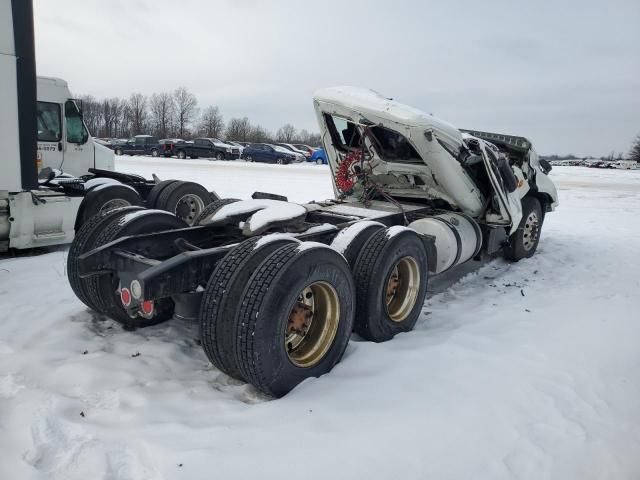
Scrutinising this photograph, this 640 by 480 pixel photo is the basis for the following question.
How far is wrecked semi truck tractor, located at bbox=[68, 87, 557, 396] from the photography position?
2.88 meters

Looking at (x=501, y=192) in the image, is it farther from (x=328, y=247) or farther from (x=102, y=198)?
(x=102, y=198)

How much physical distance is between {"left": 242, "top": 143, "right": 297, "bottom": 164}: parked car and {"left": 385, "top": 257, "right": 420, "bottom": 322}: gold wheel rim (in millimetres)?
30429

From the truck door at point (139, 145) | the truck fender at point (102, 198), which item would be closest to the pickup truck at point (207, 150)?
the truck door at point (139, 145)

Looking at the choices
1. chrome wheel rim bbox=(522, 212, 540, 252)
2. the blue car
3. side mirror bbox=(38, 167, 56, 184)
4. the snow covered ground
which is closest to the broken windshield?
the snow covered ground

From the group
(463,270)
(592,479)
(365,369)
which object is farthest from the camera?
(463,270)

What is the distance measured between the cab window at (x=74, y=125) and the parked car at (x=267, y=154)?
25600mm

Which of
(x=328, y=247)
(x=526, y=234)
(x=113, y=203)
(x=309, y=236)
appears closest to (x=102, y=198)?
(x=113, y=203)

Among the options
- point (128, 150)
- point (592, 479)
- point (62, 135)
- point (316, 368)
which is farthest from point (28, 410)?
point (128, 150)

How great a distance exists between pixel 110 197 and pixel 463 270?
515 cm

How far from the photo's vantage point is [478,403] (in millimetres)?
2996

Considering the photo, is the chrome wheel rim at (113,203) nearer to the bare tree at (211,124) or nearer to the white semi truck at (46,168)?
the white semi truck at (46,168)

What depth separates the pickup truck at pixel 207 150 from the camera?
34.0m

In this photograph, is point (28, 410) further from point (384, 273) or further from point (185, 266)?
point (384, 273)

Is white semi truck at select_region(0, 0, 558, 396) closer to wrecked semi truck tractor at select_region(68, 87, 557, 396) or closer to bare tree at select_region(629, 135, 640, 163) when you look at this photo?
wrecked semi truck tractor at select_region(68, 87, 557, 396)
